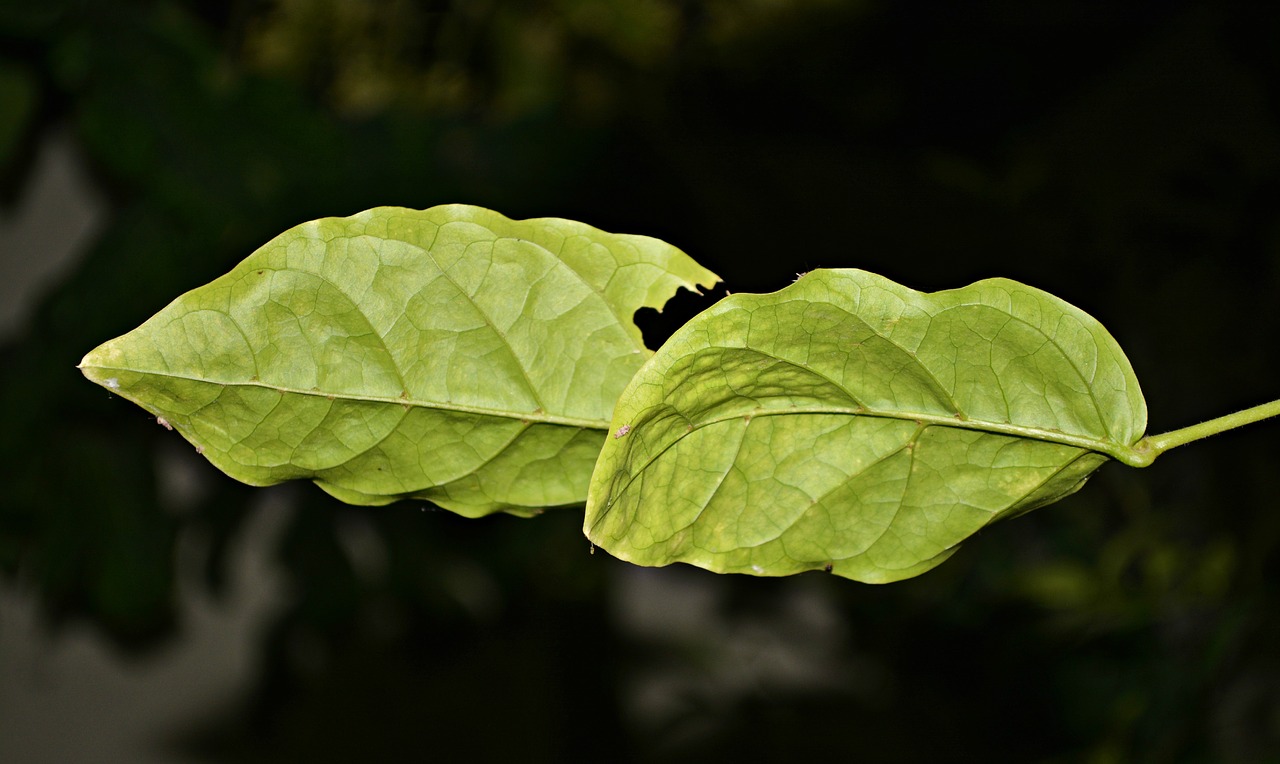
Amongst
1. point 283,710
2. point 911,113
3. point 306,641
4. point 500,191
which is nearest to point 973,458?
point 500,191

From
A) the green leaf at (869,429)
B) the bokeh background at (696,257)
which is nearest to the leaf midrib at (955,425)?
the green leaf at (869,429)

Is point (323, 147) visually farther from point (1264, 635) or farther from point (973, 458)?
point (1264, 635)

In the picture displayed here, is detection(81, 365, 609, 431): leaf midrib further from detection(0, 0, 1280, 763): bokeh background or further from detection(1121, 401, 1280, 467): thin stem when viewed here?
detection(0, 0, 1280, 763): bokeh background

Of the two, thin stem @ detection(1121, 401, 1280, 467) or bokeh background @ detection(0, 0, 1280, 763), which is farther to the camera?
bokeh background @ detection(0, 0, 1280, 763)

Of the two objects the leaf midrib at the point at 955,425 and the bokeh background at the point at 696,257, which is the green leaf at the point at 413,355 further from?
the bokeh background at the point at 696,257

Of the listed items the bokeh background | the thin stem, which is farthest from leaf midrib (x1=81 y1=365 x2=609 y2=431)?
the bokeh background

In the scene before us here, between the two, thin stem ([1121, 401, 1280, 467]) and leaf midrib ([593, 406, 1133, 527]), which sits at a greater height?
thin stem ([1121, 401, 1280, 467])

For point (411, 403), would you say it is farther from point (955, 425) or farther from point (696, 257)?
point (696, 257)
